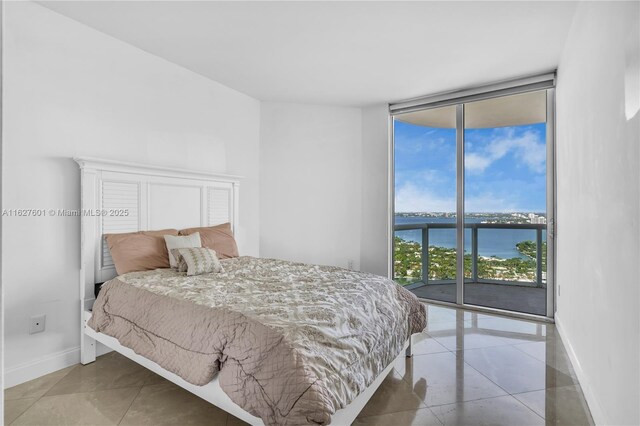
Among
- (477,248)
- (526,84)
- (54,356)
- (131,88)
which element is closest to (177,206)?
(131,88)

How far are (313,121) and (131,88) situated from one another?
2.20 metres

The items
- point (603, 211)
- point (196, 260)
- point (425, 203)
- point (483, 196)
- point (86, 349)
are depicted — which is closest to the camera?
point (603, 211)

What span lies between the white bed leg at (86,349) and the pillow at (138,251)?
52 cm

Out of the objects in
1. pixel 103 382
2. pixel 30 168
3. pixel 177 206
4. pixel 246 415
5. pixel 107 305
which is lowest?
pixel 103 382

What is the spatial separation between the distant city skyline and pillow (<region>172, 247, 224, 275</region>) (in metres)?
2.62

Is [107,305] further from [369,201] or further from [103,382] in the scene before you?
[369,201]

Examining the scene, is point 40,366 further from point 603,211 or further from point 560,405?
point 603,211

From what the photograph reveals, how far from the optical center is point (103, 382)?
226cm

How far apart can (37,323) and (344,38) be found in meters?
3.12

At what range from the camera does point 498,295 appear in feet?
13.3

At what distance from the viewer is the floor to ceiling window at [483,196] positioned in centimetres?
367

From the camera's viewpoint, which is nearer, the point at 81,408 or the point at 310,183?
the point at 81,408

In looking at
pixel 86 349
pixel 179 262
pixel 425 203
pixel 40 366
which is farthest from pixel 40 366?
pixel 425 203

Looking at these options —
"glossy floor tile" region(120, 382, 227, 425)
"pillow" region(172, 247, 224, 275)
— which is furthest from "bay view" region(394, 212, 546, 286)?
"glossy floor tile" region(120, 382, 227, 425)
